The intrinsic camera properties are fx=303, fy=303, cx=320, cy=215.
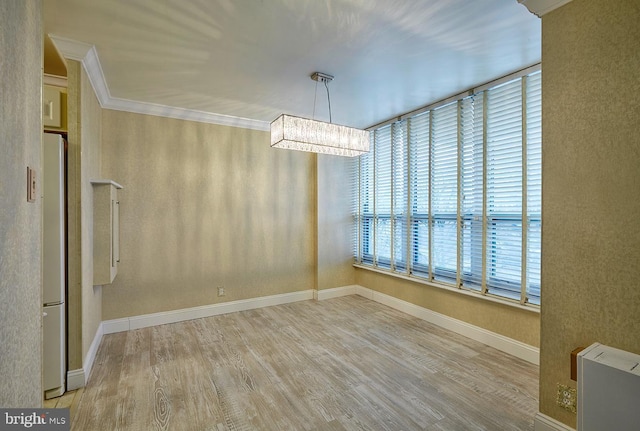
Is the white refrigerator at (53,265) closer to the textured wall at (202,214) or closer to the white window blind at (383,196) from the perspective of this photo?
the textured wall at (202,214)

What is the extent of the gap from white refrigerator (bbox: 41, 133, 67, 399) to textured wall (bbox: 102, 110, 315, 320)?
50.3 inches

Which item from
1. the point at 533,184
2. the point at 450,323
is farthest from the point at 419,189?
the point at 450,323

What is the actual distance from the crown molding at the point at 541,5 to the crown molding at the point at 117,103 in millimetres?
3148

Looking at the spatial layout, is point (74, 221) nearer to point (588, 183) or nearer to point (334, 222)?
point (334, 222)

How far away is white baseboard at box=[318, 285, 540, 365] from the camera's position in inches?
114

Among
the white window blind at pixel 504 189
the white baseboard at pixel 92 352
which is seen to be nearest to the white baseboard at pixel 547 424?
the white window blind at pixel 504 189

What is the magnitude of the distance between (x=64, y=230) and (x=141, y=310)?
1.65 meters

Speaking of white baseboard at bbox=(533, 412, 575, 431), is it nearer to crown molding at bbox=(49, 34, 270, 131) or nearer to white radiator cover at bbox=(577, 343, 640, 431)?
white radiator cover at bbox=(577, 343, 640, 431)

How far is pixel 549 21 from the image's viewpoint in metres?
1.86

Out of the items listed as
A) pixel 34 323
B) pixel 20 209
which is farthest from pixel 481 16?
pixel 34 323

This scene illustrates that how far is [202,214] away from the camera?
4086 millimetres

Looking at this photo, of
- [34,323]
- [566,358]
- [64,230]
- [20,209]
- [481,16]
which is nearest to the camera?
[20,209]

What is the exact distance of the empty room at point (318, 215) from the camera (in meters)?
Answer: 1.54

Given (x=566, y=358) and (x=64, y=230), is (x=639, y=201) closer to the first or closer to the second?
(x=566, y=358)
